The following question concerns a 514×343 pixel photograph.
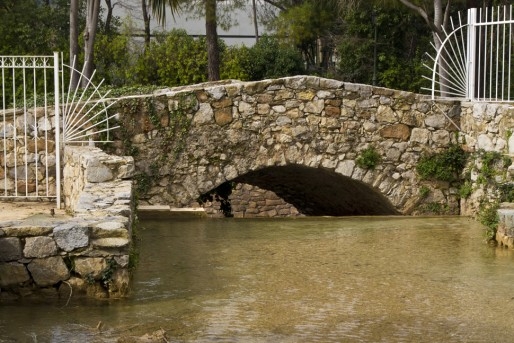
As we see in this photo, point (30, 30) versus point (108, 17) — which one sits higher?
point (108, 17)

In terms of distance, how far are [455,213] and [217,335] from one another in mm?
8475

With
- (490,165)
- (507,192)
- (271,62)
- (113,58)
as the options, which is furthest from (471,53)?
(113,58)

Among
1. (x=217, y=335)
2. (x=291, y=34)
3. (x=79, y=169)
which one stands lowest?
(x=217, y=335)

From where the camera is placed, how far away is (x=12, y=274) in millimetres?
7816

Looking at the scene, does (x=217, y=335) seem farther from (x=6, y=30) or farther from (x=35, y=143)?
(x=6, y=30)

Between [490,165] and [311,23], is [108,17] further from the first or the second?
[490,165]

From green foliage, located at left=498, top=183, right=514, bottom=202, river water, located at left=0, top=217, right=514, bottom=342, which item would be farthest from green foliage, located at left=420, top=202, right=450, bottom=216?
river water, located at left=0, top=217, right=514, bottom=342

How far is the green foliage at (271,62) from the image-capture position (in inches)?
976

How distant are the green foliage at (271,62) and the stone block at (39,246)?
1725 cm

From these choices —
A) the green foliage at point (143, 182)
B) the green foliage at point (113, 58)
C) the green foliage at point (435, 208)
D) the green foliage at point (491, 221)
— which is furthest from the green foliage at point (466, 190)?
the green foliage at point (113, 58)

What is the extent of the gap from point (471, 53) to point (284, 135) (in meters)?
2.85

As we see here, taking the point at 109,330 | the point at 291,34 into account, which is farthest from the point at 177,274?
the point at 291,34

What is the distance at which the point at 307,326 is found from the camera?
7320 millimetres

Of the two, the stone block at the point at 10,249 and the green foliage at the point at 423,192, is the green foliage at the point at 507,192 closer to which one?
the green foliage at the point at 423,192
